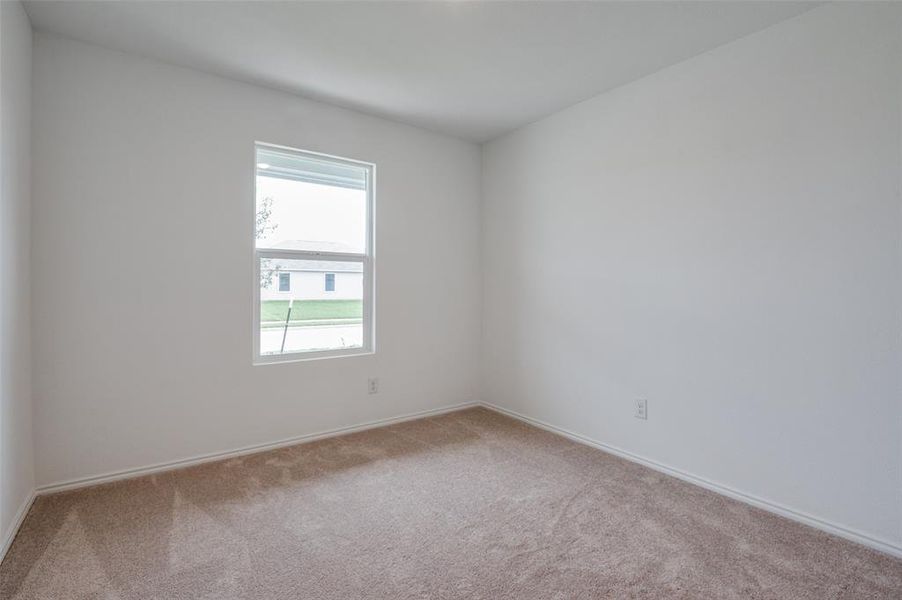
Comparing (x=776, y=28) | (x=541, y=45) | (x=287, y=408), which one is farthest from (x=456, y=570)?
(x=776, y=28)

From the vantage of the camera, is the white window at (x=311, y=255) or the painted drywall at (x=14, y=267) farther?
the white window at (x=311, y=255)

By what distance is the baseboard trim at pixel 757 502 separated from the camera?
73.9 inches

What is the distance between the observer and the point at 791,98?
6.95 feet

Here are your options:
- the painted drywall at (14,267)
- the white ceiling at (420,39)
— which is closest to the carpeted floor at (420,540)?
the painted drywall at (14,267)

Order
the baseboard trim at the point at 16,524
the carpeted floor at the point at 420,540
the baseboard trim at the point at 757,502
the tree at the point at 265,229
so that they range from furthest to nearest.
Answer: the tree at the point at 265,229
the baseboard trim at the point at 757,502
the baseboard trim at the point at 16,524
the carpeted floor at the point at 420,540

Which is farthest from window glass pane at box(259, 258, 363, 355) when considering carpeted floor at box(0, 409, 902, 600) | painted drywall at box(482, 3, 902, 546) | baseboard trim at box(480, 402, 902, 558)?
baseboard trim at box(480, 402, 902, 558)

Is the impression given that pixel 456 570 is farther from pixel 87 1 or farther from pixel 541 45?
pixel 87 1

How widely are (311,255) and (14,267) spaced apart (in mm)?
1550

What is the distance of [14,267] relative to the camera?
199 cm

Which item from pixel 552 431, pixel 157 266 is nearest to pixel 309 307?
pixel 157 266

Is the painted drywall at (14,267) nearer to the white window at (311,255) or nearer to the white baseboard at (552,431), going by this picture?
the white baseboard at (552,431)

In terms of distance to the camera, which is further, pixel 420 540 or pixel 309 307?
pixel 309 307

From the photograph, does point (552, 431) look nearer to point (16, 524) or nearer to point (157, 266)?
point (157, 266)

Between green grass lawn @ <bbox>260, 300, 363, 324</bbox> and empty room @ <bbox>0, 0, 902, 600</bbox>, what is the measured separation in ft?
0.05
